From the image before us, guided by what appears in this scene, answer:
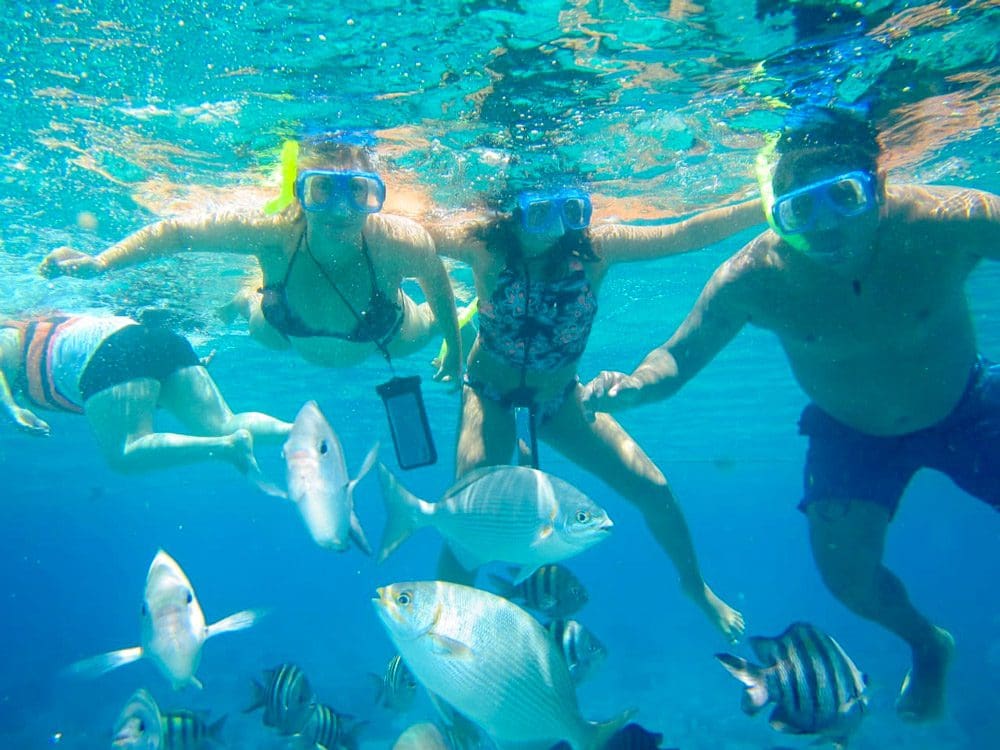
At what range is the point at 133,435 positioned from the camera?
816 centimetres

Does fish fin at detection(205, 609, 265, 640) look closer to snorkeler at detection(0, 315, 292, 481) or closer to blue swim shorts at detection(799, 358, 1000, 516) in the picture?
snorkeler at detection(0, 315, 292, 481)

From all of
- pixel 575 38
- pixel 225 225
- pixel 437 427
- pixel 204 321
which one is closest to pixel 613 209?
pixel 575 38

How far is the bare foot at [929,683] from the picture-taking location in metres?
6.05

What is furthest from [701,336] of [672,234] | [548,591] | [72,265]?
[72,265]

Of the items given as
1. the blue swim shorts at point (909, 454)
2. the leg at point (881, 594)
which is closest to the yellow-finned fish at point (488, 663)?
the leg at point (881, 594)

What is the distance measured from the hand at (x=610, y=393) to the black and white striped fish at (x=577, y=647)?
6.36ft

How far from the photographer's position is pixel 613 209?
1156 centimetres

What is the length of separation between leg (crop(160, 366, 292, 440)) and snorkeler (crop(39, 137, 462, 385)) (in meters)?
2.55

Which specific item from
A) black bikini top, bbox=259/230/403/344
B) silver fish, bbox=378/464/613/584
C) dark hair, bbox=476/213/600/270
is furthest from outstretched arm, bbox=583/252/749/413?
black bikini top, bbox=259/230/403/344

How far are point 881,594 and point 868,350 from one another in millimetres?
2561

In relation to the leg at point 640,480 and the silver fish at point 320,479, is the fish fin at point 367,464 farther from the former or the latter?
the leg at point 640,480

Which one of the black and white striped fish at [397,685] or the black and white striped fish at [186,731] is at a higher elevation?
the black and white striped fish at [186,731]

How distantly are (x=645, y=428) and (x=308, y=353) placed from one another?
30.1m

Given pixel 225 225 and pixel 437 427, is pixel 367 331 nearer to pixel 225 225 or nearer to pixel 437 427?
pixel 225 225
